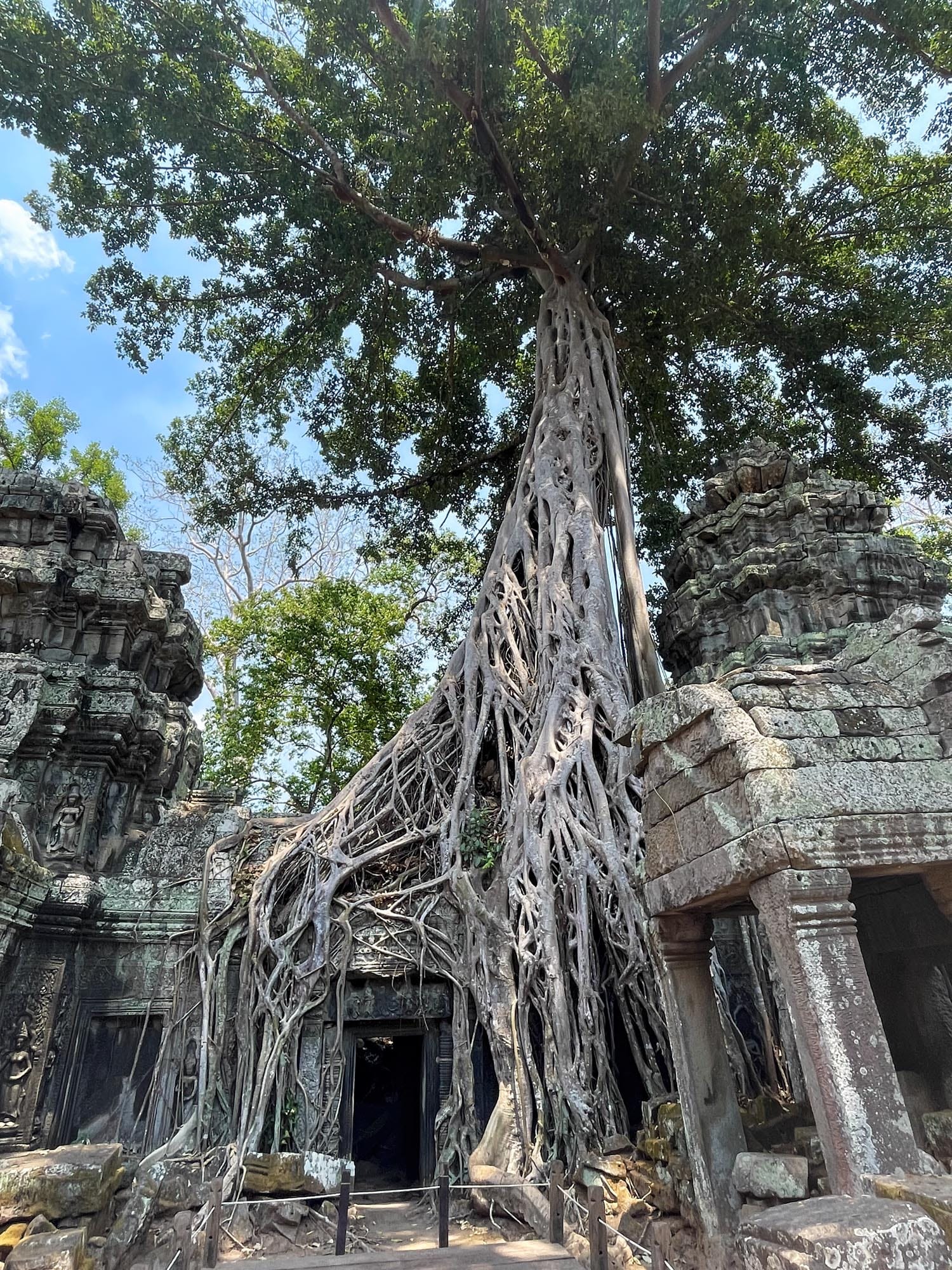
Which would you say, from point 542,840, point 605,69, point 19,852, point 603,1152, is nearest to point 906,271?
point 605,69

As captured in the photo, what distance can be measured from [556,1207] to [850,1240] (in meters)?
2.40

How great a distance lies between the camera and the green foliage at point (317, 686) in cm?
1186

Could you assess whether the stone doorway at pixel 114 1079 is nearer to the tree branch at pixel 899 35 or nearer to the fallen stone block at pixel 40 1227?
the fallen stone block at pixel 40 1227

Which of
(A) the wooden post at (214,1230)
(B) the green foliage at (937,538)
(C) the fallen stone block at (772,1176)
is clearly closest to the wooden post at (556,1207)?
(C) the fallen stone block at (772,1176)

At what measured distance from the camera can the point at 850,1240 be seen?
1.50 m

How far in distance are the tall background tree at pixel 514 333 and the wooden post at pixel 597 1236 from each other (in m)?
1.07

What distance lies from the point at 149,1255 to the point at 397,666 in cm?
870

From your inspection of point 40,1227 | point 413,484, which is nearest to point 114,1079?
point 40,1227

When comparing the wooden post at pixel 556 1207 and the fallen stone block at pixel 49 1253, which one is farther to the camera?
the wooden post at pixel 556 1207

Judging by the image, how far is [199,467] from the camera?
10195 mm

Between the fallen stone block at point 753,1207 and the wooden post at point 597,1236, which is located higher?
the fallen stone block at point 753,1207

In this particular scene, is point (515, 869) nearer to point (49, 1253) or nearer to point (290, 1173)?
point (290, 1173)

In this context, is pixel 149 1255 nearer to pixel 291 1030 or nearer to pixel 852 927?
pixel 291 1030

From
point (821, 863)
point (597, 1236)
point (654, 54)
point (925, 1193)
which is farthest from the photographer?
point (654, 54)
